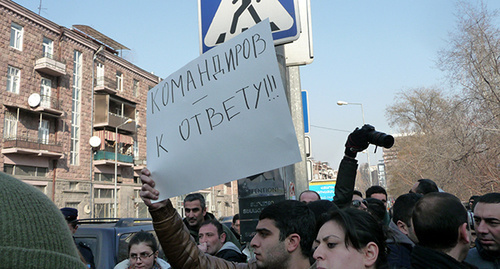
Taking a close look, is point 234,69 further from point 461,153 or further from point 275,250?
point 461,153

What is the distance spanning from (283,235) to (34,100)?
26.9 meters

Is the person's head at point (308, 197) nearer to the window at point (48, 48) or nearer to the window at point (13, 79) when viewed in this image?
the window at point (13, 79)

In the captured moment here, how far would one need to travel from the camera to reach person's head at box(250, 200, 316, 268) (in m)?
2.46

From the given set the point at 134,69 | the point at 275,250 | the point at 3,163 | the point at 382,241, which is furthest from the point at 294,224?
the point at 134,69

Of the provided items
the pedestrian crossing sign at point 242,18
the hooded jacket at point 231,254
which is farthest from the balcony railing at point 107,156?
the pedestrian crossing sign at point 242,18

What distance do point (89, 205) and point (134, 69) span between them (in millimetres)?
13746

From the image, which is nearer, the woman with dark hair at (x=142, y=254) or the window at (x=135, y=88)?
the woman with dark hair at (x=142, y=254)

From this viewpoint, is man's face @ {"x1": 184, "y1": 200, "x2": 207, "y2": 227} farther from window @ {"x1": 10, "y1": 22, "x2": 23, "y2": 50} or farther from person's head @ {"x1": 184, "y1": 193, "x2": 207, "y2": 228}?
window @ {"x1": 10, "y1": 22, "x2": 23, "y2": 50}

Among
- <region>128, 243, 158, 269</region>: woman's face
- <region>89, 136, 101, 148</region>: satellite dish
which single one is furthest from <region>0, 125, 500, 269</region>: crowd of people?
<region>89, 136, 101, 148</region>: satellite dish

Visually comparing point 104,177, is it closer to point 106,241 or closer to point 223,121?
point 106,241

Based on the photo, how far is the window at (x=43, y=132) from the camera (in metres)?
26.6

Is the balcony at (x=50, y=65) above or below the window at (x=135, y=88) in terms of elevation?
below

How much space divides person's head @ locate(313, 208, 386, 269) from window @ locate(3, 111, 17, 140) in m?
26.6

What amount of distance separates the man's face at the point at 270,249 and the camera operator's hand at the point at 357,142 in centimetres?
84
